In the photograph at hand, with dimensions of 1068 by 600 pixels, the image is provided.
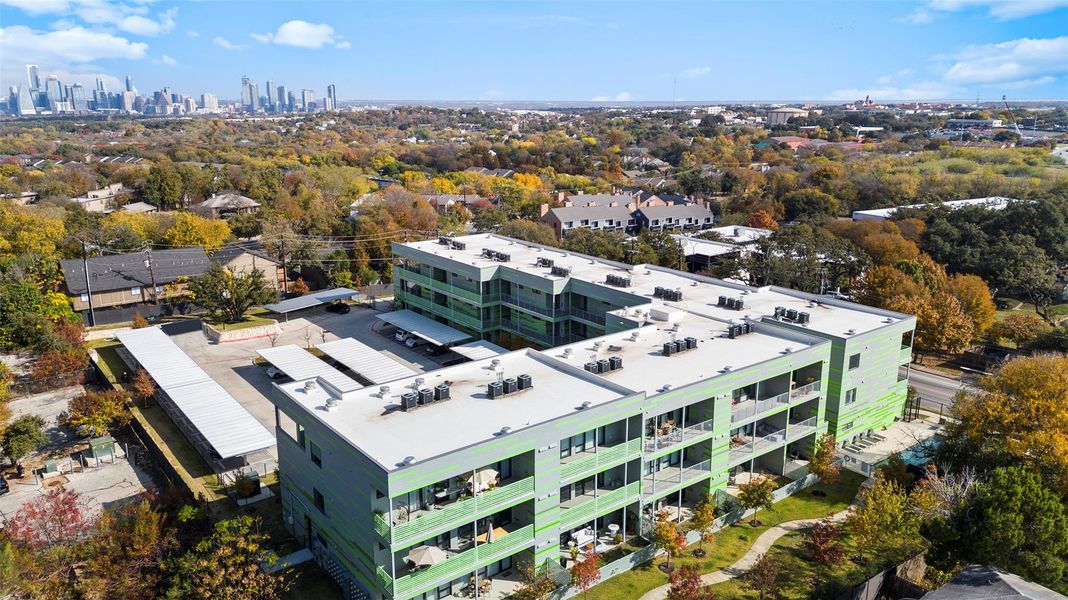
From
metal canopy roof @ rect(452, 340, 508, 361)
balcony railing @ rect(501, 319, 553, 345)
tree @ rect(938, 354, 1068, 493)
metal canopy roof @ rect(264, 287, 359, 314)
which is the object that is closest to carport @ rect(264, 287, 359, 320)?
metal canopy roof @ rect(264, 287, 359, 314)

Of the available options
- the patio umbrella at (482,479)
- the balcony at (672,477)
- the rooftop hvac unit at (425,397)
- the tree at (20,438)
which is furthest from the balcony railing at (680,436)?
the tree at (20,438)

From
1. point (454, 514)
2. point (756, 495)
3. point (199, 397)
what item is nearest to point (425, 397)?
point (454, 514)

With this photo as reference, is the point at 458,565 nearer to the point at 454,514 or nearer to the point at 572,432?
the point at 454,514

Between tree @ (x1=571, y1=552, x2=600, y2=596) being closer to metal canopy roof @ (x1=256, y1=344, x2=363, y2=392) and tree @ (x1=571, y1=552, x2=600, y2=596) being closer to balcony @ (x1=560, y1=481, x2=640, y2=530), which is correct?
balcony @ (x1=560, y1=481, x2=640, y2=530)

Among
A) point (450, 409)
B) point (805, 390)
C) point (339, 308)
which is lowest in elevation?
point (339, 308)

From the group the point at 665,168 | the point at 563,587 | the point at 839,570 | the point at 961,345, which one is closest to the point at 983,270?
the point at 961,345

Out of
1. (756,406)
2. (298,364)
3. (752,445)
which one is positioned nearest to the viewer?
(756,406)

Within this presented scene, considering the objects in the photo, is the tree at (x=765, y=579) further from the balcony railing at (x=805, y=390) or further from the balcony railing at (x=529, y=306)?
the balcony railing at (x=529, y=306)
